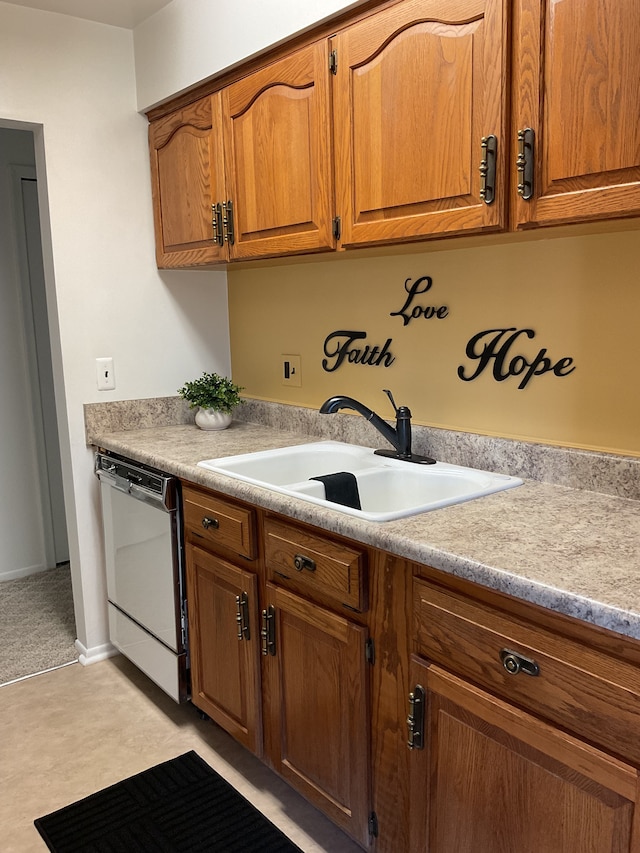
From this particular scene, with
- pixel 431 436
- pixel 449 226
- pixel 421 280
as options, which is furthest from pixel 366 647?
pixel 421 280

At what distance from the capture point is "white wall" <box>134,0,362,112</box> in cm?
186

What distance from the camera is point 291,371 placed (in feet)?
8.52

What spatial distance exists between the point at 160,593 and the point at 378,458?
2.73ft

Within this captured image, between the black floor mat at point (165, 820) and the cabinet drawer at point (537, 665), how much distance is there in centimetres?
85

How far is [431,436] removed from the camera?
2037 mm

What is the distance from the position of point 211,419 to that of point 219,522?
0.77 meters

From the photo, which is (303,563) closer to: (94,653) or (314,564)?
(314,564)

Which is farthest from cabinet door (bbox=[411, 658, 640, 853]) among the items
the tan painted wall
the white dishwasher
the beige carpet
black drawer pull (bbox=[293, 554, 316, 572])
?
the beige carpet

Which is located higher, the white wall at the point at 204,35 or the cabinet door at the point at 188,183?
the white wall at the point at 204,35

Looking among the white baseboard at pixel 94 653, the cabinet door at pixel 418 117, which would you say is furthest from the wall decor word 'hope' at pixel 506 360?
the white baseboard at pixel 94 653

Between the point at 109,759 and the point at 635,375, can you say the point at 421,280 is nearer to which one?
the point at 635,375

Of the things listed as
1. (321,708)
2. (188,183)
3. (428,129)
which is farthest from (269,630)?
(188,183)

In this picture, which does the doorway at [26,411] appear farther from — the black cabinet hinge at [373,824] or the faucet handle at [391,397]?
the black cabinet hinge at [373,824]

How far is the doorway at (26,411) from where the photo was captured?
3.38 metres
